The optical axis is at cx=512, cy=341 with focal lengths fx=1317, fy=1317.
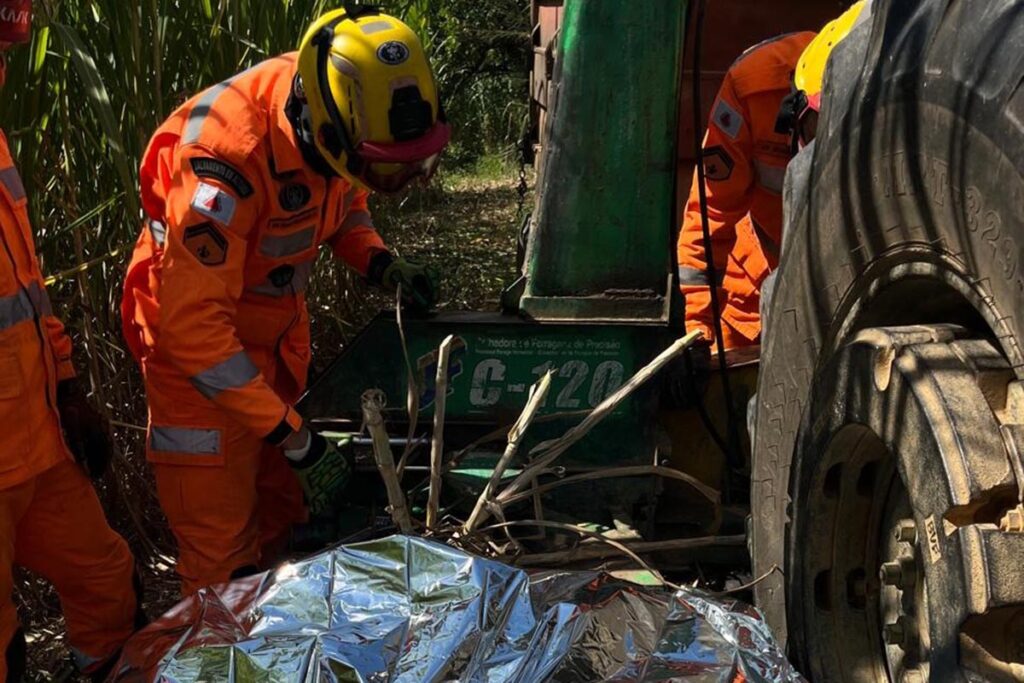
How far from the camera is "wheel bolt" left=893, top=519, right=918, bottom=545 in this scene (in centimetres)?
178

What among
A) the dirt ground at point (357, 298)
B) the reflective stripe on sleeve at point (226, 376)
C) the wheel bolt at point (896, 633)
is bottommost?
the dirt ground at point (357, 298)

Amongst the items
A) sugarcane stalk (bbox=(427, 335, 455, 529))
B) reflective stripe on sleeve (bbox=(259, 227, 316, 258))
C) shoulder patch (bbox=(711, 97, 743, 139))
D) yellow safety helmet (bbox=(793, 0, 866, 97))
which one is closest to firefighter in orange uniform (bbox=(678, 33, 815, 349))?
shoulder patch (bbox=(711, 97, 743, 139))

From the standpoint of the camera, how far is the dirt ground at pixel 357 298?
3.82 metres

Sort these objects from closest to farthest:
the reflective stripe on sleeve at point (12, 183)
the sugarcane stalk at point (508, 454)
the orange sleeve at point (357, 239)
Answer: the sugarcane stalk at point (508, 454)
the reflective stripe on sleeve at point (12, 183)
the orange sleeve at point (357, 239)

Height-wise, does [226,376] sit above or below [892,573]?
below

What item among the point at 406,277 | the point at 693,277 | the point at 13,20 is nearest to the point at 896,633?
the point at 13,20

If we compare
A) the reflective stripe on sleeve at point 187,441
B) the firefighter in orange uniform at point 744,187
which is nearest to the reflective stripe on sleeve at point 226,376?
the reflective stripe on sleeve at point 187,441

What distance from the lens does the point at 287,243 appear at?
11.0ft

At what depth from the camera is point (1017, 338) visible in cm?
145

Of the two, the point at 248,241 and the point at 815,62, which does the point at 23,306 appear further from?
the point at 815,62

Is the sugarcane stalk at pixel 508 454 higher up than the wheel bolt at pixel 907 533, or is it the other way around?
the wheel bolt at pixel 907 533

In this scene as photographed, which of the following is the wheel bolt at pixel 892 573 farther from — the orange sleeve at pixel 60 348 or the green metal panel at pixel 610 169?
the orange sleeve at pixel 60 348

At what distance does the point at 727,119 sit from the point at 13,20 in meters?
2.38

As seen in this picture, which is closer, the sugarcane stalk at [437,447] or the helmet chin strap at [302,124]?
the sugarcane stalk at [437,447]
